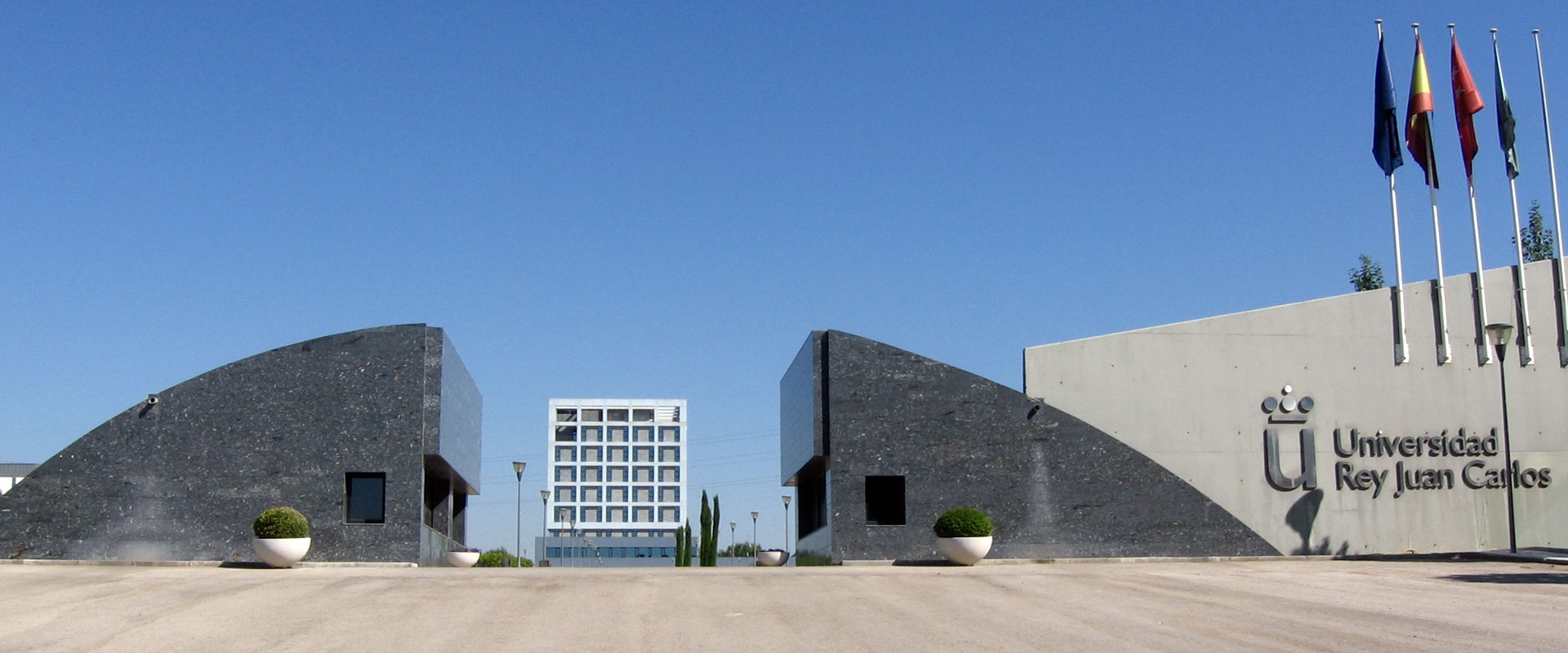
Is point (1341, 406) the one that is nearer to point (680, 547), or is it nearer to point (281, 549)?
point (281, 549)

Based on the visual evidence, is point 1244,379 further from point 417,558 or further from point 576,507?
point 576,507

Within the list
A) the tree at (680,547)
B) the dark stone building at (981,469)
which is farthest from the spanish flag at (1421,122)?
the tree at (680,547)

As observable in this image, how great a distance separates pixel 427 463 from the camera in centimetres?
2619

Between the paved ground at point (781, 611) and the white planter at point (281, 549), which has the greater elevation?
the white planter at point (281, 549)

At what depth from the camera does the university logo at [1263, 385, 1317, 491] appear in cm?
2567

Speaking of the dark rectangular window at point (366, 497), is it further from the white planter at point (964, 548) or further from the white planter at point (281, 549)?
the white planter at point (964, 548)

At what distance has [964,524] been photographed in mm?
22797

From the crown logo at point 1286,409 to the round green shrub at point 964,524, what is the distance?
6.58 metres

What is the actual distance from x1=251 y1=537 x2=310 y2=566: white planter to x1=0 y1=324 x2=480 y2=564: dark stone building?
1371 mm

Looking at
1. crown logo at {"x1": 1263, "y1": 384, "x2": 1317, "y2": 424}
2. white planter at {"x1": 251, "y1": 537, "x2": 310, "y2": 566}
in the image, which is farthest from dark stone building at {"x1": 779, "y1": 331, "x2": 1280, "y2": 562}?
white planter at {"x1": 251, "y1": 537, "x2": 310, "y2": 566}

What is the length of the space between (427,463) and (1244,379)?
1548cm

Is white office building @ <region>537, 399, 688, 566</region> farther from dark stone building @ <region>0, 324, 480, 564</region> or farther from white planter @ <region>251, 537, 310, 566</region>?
white planter @ <region>251, 537, 310, 566</region>

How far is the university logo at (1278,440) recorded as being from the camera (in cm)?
2567

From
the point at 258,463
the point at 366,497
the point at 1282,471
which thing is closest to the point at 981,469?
the point at 1282,471
